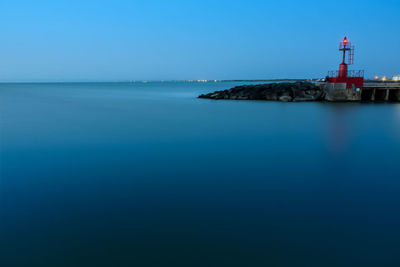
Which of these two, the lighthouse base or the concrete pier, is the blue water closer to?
the lighthouse base

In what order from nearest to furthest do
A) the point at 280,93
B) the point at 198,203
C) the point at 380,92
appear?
the point at 198,203 < the point at 380,92 < the point at 280,93

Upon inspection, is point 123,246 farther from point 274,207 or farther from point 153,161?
point 153,161

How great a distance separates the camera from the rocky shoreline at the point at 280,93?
87.2 feet

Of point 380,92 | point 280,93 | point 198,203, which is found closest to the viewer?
point 198,203

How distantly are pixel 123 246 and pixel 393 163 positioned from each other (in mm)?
6931

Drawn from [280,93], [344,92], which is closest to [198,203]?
[344,92]

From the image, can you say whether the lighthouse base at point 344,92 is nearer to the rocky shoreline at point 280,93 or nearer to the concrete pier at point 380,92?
the concrete pier at point 380,92

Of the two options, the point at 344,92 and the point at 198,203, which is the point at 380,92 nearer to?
the point at 344,92

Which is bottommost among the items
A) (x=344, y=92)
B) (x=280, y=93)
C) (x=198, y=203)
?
(x=198, y=203)

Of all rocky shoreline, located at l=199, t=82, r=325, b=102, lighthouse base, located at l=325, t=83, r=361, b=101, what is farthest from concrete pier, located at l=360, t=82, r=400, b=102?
rocky shoreline, located at l=199, t=82, r=325, b=102

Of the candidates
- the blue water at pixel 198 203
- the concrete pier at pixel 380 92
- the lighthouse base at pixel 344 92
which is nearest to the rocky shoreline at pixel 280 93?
the lighthouse base at pixel 344 92

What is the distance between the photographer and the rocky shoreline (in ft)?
87.2

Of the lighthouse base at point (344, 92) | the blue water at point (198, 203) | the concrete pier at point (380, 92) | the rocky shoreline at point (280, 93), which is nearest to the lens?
the blue water at point (198, 203)

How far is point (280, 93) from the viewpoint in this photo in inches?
1112
